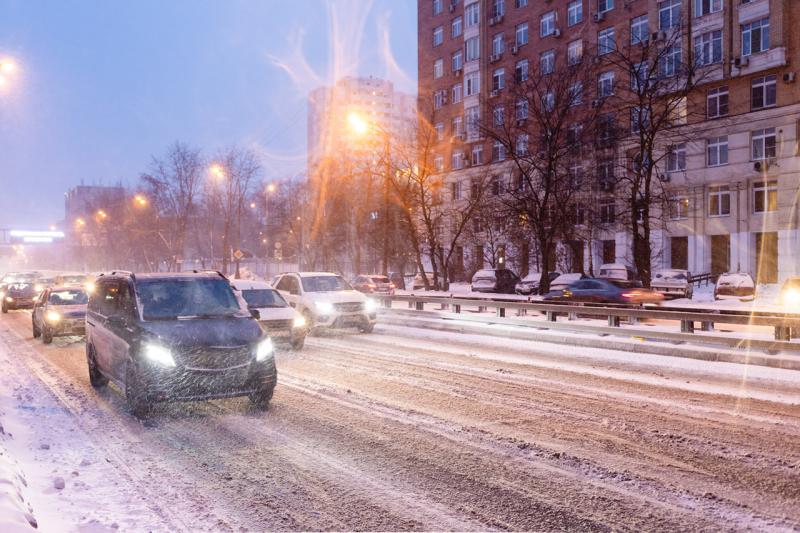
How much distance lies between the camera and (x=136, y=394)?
25.0ft

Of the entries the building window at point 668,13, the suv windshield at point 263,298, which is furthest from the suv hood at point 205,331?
the building window at point 668,13

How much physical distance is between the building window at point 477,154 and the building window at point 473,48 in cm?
814

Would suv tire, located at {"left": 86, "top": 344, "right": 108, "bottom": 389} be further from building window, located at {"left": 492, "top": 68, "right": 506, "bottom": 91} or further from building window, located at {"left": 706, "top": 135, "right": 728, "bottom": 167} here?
building window, located at {"left": 492, "top": 68, "right": 506, "bottom": 91}

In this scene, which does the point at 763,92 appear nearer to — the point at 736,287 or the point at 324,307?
the point at 736,287

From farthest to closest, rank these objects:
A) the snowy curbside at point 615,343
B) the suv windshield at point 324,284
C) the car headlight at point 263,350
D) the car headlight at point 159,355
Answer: the suv windshield at point 324,284, the snowy curbside at point 615,343, the car headlight at point 263,350, the car headlight at point 159,355

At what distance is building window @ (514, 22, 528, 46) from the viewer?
5269 cm

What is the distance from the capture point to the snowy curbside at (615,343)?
12352mm

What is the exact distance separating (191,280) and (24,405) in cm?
283

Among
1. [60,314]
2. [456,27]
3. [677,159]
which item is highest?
[456,27]

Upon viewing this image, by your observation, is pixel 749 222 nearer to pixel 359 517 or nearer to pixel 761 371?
pixel 761 371

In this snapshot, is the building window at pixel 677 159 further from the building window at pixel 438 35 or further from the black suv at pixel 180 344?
the black suv at pixel 180 344

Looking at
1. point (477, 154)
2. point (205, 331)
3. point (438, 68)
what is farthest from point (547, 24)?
point (205, 331)

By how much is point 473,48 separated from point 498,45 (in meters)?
2.91

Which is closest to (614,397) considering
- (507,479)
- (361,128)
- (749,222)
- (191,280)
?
(507,479)
